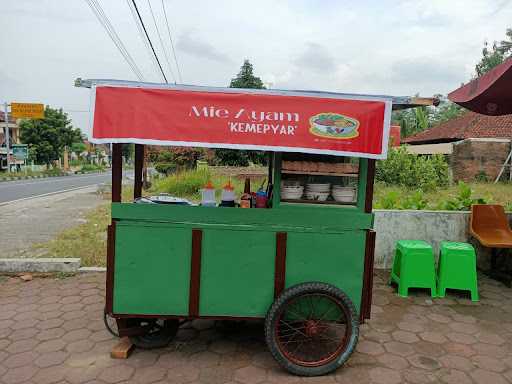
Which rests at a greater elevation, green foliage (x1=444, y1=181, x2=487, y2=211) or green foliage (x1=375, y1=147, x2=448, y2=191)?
green foliage (x1=375, y1=147, x2=448, y2=191)

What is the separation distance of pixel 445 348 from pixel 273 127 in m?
2.42

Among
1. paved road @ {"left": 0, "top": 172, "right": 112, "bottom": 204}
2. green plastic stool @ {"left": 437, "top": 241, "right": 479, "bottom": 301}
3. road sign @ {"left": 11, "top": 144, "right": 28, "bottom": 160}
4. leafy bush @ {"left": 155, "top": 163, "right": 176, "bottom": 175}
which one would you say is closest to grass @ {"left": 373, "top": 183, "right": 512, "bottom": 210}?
green plastic stool @ {"left": 437, "top": 241, "right": 479, "bottom": 301}

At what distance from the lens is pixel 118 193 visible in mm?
2928

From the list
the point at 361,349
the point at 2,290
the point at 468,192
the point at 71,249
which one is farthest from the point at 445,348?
the point at 71,249

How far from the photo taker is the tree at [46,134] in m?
35.9

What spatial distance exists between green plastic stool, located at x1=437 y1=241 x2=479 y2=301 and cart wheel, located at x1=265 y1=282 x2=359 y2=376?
6.44 ft

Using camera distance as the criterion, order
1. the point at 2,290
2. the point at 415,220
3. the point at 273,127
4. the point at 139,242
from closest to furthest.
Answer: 1. the point at 273,127
2. the point at 139,242
3. the point at 2,290
4. the point at 415,220

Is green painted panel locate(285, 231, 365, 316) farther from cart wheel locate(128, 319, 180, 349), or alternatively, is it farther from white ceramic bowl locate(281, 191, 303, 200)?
cart wheel locate(128, 319, 180, 349)

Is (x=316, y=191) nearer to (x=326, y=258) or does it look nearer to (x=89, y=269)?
(x=326, y=258)

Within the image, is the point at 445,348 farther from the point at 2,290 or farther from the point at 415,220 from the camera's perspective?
the point at 2,290

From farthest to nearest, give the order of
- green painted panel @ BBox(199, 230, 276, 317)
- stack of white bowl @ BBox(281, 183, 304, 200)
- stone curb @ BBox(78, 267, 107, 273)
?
stone curb @ BBox(78, 267, 107, 273) < stack of white bowl @ BBox(281, 183, 304, 200) < green painted panel @ BBox(199, 230, 276, 317)

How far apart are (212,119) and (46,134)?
39276mm

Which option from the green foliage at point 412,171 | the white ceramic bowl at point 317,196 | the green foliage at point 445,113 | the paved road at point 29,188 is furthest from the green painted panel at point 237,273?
the green foliage at point 445,113

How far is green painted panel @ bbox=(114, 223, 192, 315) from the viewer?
2852mm
